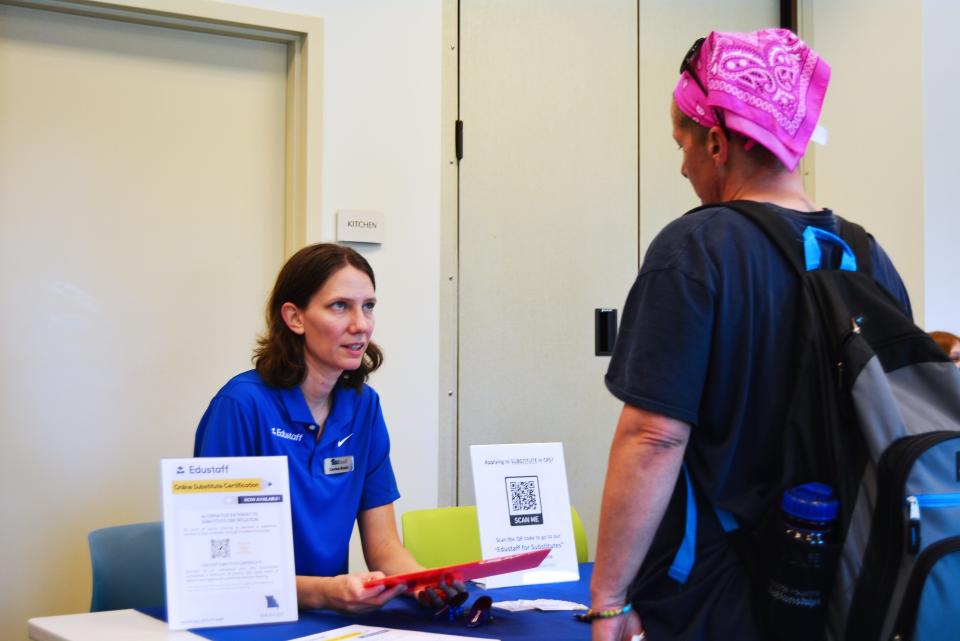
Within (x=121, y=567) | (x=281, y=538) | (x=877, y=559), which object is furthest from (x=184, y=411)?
(x=877, y=559)

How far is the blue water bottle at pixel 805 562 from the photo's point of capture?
1.16 meters

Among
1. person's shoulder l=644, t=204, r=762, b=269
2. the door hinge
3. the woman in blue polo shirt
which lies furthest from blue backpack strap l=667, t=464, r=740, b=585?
the door hinge

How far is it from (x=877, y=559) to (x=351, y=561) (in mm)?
2498

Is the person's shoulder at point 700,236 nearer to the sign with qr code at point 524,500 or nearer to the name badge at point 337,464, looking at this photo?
the sign with qr code at point 524,500

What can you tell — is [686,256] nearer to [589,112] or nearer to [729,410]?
[729,410]

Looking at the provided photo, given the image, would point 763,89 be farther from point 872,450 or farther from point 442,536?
point 442,536

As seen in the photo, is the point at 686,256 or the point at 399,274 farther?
the point at 399,274

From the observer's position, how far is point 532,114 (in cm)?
378

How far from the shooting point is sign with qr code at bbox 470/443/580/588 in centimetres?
210

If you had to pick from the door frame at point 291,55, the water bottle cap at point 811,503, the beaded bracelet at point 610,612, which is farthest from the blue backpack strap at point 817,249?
the door frame at point 291,55

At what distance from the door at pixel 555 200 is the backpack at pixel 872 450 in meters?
2.38

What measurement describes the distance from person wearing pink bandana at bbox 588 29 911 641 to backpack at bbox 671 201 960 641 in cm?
2

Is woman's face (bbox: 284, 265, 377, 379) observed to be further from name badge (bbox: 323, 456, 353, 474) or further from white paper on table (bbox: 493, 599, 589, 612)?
white paper on table (bbox: 493, 599, 589, 612)

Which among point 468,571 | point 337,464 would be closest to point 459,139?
point 337,464
